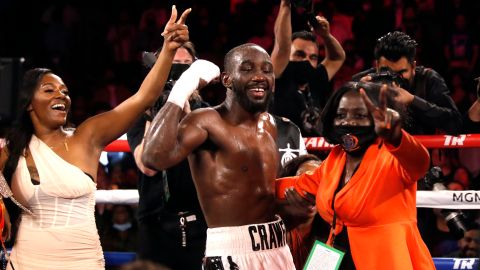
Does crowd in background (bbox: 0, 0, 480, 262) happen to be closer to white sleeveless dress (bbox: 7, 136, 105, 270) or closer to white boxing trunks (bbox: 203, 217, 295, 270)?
white sleeveless dress (bbox: 7, 136, 105, 270)

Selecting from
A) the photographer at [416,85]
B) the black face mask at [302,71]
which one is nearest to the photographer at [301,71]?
the black face mask at [302,71]

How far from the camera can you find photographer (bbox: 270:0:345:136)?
4195 mm

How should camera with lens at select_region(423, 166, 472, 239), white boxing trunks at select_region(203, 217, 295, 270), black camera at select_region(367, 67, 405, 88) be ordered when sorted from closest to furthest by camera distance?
white boxing trunks at select_region(203, 217, 295, 270) < black camera at select_region(367, 67, 405, 88) < camera with lens at select_region(423, 166, 472, 239)

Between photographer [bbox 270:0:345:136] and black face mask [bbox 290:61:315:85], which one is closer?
photographer [bbox 270:0:345:136]

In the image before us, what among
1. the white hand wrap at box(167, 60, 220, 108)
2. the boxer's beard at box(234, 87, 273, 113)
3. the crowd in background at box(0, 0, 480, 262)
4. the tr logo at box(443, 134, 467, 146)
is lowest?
the tr logo at box(443, 134, 467, 146)

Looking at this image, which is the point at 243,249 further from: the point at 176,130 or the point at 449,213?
the point at 449,213

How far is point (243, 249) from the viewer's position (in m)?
3.11

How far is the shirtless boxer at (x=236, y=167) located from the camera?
122 inches

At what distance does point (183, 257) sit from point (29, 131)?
0.92m

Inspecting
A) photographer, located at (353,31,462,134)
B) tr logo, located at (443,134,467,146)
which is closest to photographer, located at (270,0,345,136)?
photographer, located at (353,31,462,134)

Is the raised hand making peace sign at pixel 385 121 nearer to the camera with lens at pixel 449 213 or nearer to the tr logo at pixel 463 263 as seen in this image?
the camera with lens at pixel 449 213

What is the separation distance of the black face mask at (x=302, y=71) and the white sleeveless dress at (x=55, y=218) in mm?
1492

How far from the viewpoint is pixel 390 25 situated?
6.70 meters

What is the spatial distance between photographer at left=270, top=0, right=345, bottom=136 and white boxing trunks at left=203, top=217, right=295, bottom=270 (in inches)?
41.5
